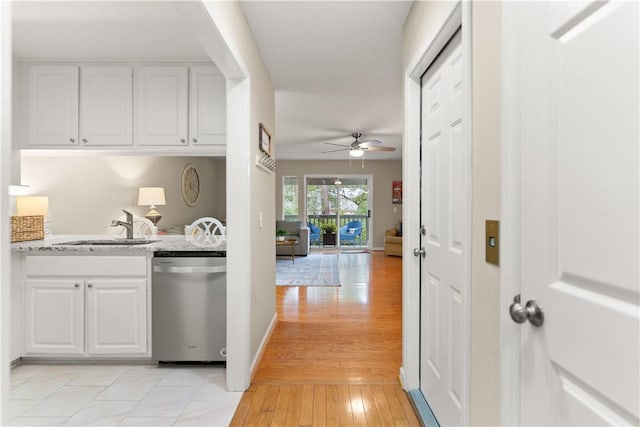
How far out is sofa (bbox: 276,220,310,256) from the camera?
779 cm

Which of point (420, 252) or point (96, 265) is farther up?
point (420, 252)

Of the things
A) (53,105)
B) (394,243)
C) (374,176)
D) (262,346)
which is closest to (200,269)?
(262,346)

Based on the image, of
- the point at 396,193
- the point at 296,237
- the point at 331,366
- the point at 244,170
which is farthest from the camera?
the point at 396,193

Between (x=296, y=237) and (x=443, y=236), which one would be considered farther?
(x=296, y=237)

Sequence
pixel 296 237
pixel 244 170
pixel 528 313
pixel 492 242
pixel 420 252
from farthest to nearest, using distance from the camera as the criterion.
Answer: pixel 296 237, pixel 244 170, pixel 420 252, pixel 492 242, pixel 528 313

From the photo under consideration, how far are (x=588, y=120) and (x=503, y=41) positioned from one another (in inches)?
17.1

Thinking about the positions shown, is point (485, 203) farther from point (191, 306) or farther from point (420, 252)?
point (191, 306)

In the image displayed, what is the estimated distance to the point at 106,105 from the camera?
2932 millimetres

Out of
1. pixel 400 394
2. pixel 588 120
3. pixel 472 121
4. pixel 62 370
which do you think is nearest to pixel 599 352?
pixel 588 120

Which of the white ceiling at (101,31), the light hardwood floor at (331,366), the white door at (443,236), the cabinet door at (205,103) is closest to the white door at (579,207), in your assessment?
the white door at (443,236)

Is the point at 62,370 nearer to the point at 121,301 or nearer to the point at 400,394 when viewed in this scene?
the point at 121,301

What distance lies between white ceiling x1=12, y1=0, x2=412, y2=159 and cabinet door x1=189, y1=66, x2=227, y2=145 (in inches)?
5.4

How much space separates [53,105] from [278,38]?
1.93m

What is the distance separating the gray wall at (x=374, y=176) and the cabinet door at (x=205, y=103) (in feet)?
21.5
